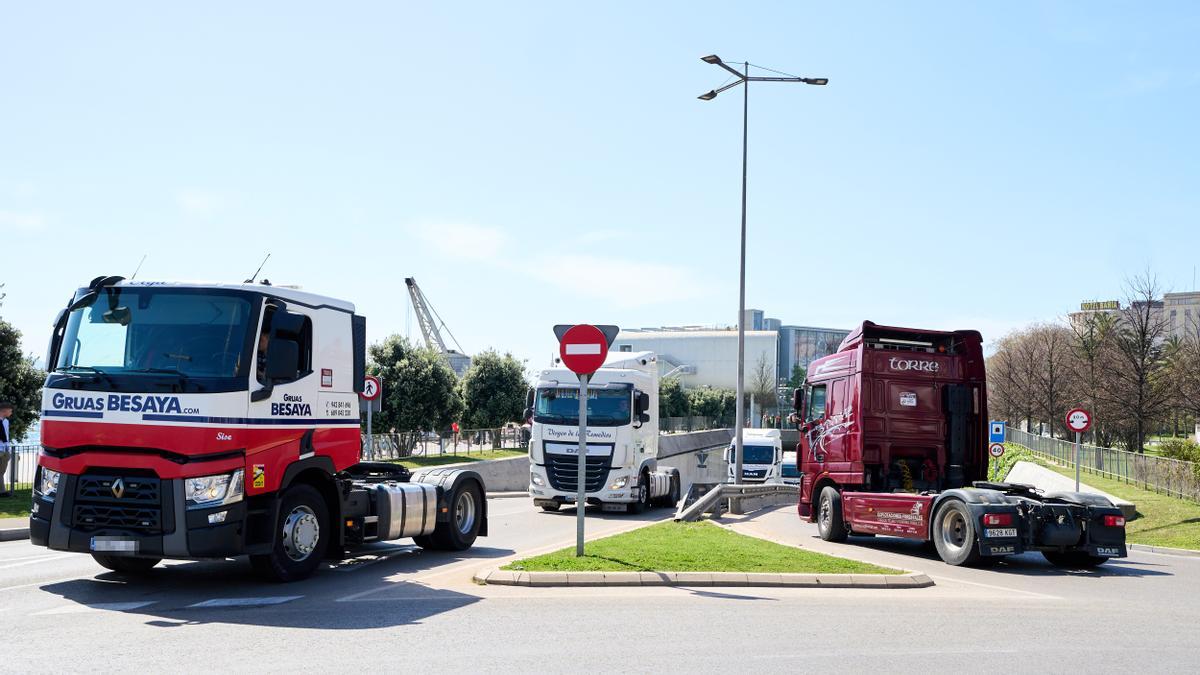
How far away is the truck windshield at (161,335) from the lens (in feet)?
33.4

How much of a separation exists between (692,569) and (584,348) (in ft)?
9.21

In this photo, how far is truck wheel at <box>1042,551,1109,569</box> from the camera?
51.3 ft

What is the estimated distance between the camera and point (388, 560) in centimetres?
1340

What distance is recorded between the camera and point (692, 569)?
1195 centimetres

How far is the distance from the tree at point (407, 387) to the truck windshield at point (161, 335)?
32.4 meters

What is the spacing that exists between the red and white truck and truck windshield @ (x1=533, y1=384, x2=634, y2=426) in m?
11.6

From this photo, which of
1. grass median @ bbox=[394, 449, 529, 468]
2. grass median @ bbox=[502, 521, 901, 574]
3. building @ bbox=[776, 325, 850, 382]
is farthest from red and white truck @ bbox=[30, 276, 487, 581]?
building @ bbox=[776, 325, 850, 382]

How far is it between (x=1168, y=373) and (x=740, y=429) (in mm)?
18705

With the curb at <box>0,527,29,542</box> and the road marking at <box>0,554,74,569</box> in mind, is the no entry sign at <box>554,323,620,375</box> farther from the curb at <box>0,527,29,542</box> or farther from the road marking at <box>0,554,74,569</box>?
the curb at <box>0,527,29,542</box>

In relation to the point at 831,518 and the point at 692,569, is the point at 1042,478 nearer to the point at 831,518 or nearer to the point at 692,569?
the point at 831,518

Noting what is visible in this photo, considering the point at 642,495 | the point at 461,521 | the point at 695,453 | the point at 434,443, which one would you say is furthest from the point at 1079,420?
the point at 695,453

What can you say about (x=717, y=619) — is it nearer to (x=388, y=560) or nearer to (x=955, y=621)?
(x=955, y=621)

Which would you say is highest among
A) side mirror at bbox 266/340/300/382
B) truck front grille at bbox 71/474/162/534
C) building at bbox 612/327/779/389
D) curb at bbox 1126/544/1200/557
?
building at bbox 612/327/779/389

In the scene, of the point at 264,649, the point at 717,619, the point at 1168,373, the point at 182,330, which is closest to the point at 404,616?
the point at 264,649
